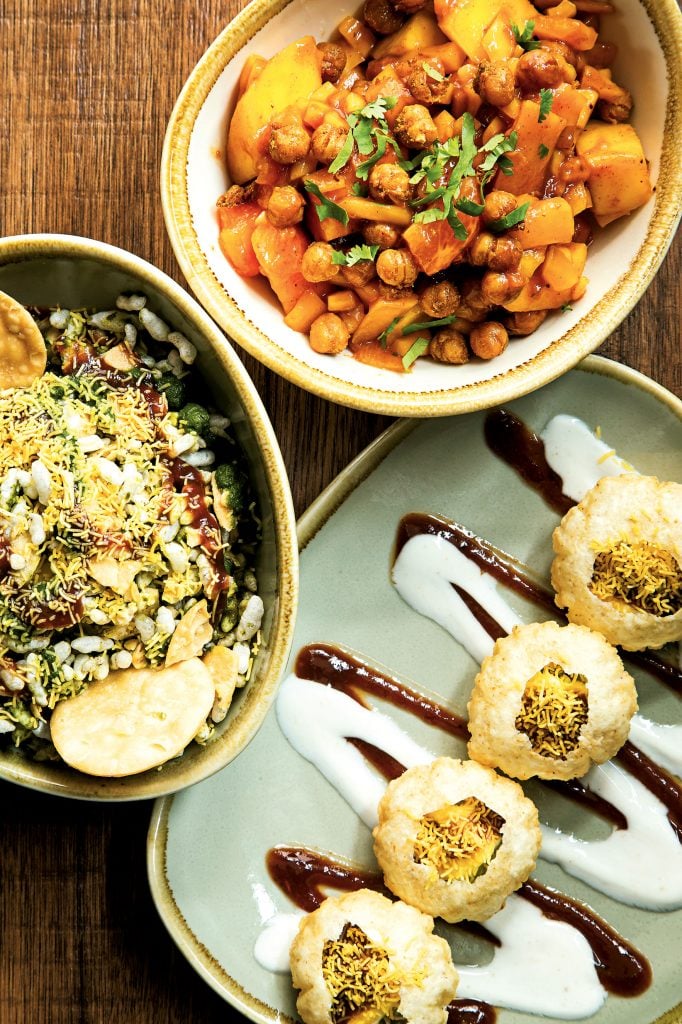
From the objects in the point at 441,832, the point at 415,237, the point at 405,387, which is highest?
the point at 415,237

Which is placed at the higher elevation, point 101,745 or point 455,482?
point 455,482

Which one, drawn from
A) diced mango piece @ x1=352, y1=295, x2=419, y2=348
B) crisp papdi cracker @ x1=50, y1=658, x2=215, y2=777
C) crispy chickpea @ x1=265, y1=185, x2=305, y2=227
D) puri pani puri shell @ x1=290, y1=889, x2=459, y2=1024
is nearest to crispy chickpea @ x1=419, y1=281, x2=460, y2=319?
diced mango piece @ x1=352, y1=295, x2=419, y2=348

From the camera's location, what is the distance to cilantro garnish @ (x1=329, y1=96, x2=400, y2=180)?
198 cm

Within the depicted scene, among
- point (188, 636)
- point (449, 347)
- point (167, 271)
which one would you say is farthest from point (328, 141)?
point (188, 636)

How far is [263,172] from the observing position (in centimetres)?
208

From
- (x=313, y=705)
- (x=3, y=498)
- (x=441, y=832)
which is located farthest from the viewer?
(x=313, y=705)

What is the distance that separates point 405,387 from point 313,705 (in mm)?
922

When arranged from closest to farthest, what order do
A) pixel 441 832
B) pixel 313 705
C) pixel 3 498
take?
1. pixel 3 498
2. pixel 441 832
3. pixel 313 705

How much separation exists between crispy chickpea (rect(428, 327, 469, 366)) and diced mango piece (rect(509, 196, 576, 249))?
0.26m

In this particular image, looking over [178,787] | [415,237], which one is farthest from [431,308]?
[178,787]

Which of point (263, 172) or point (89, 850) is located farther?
point (89, 850)

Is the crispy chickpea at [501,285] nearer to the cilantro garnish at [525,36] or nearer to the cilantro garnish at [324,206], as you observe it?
the cilantro garnish at [324,206]

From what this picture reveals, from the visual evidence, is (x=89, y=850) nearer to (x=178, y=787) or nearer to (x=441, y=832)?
(x=178, y=787)

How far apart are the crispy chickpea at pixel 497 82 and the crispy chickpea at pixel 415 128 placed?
0.45ft
